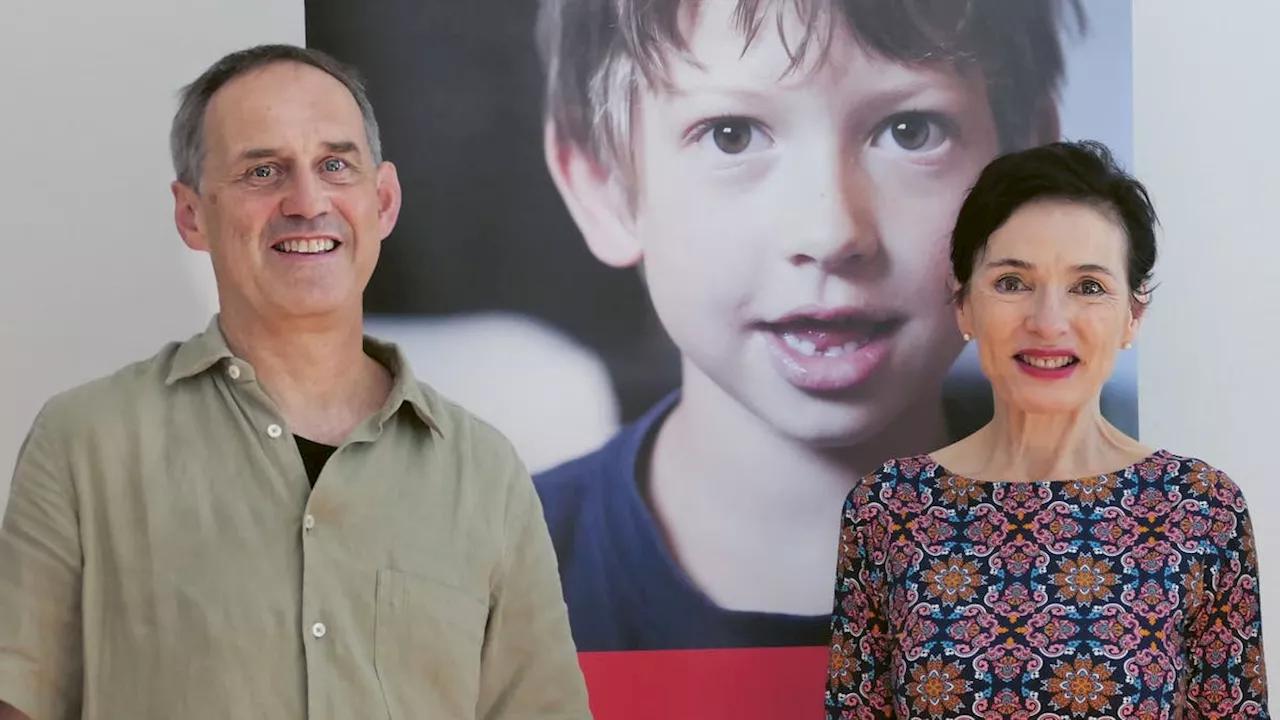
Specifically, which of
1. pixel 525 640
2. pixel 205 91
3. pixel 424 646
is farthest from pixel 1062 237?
pixel 205 91

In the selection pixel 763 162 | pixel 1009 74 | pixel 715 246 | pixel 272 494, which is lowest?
pixel 272 494

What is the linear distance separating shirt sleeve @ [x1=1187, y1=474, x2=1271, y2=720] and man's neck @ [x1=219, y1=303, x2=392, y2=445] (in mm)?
1201

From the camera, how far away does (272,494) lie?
1.72 meters

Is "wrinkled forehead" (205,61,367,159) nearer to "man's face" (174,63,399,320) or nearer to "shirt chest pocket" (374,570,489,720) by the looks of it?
"man's face" (174,63,399,320)

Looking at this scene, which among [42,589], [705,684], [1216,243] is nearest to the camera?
[42,589]

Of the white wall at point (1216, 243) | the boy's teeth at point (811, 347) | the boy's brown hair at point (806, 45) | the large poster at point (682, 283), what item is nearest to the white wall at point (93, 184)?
the white wall at point (1216, 243)

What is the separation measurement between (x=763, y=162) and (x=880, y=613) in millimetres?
872

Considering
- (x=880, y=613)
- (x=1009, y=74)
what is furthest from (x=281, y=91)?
(x=1009, y=74)

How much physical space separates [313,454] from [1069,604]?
105 centimetres

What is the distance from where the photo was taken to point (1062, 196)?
2.01 metres

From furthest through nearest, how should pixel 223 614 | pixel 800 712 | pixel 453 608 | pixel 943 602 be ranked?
pixel 800 712 → pixel 943 602 → pixel 453 608 → pixel 223 614

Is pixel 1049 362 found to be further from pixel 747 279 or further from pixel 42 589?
pixel 42 589

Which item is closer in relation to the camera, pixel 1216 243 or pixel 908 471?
pixel 908 471

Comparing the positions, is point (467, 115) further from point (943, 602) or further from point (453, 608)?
point (943, 602)
